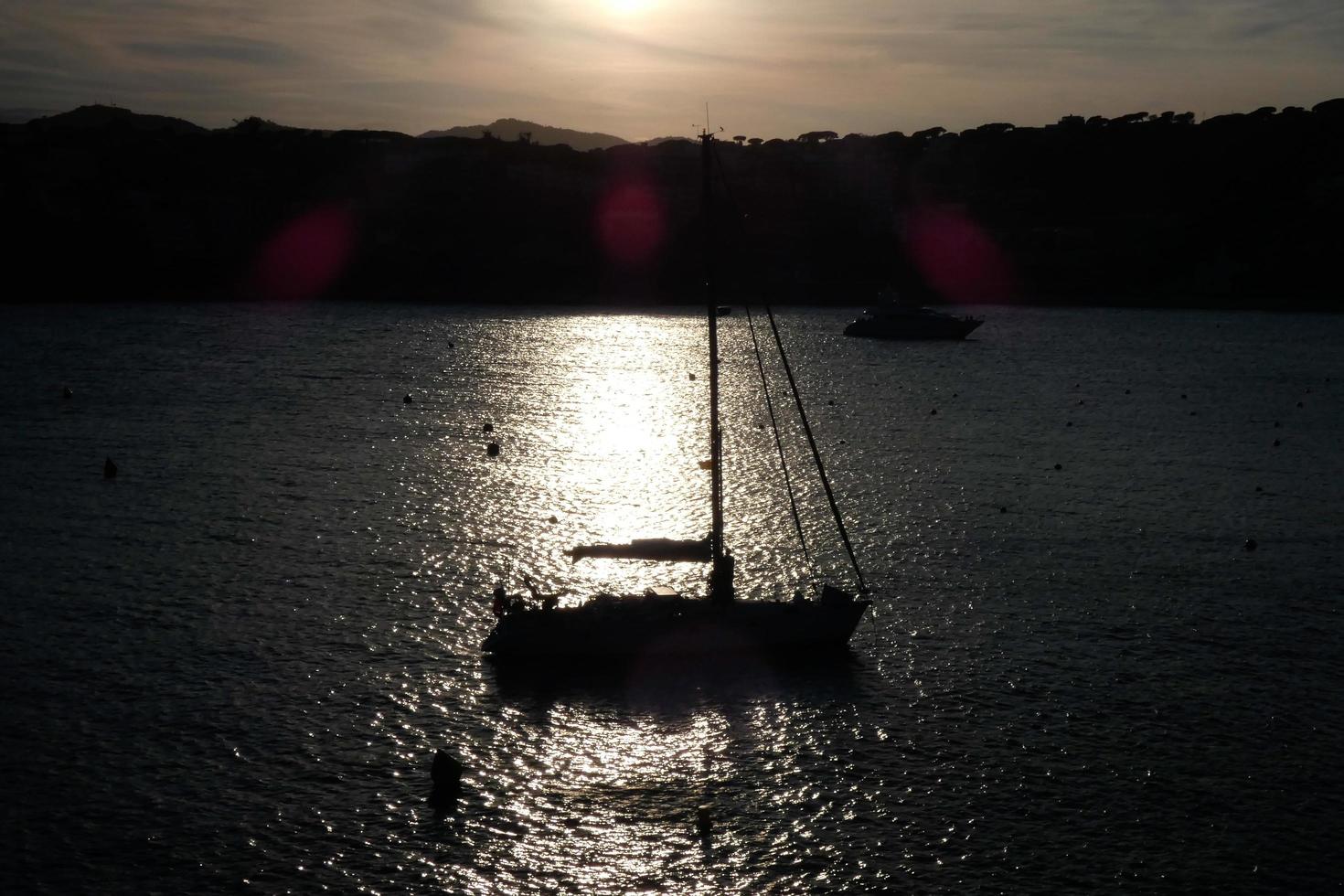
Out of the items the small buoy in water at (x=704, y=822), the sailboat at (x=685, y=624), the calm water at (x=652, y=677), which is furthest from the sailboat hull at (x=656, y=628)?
the small buoy in water at (x=704, y=822)

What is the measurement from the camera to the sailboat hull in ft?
124

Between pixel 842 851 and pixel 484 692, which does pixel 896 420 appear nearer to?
pixel 484 692

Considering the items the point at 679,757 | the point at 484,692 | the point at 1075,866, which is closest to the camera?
the point at 1075,866

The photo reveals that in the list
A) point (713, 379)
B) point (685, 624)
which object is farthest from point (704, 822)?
point (713, 379)

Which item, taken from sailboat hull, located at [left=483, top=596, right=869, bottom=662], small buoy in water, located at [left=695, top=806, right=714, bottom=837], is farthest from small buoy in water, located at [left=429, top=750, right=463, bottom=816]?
sailboat hull, located at [left=483, top=596, right=869, bottom=662]

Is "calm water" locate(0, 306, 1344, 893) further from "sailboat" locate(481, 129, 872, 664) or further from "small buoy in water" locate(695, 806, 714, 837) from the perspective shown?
"sailboat" locate(481, 129, 872, 664)

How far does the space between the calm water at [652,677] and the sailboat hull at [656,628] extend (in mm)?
1136

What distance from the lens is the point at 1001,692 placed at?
36.3 m

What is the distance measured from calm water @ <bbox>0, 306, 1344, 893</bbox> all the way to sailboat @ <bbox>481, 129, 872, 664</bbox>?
118 centimetres

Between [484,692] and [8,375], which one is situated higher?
[8,375]

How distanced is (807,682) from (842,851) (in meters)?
10.4

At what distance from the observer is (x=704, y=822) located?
90.7 ft

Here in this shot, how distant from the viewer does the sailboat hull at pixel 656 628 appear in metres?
37.7

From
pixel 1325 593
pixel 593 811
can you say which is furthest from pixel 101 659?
pixel 1325 593
